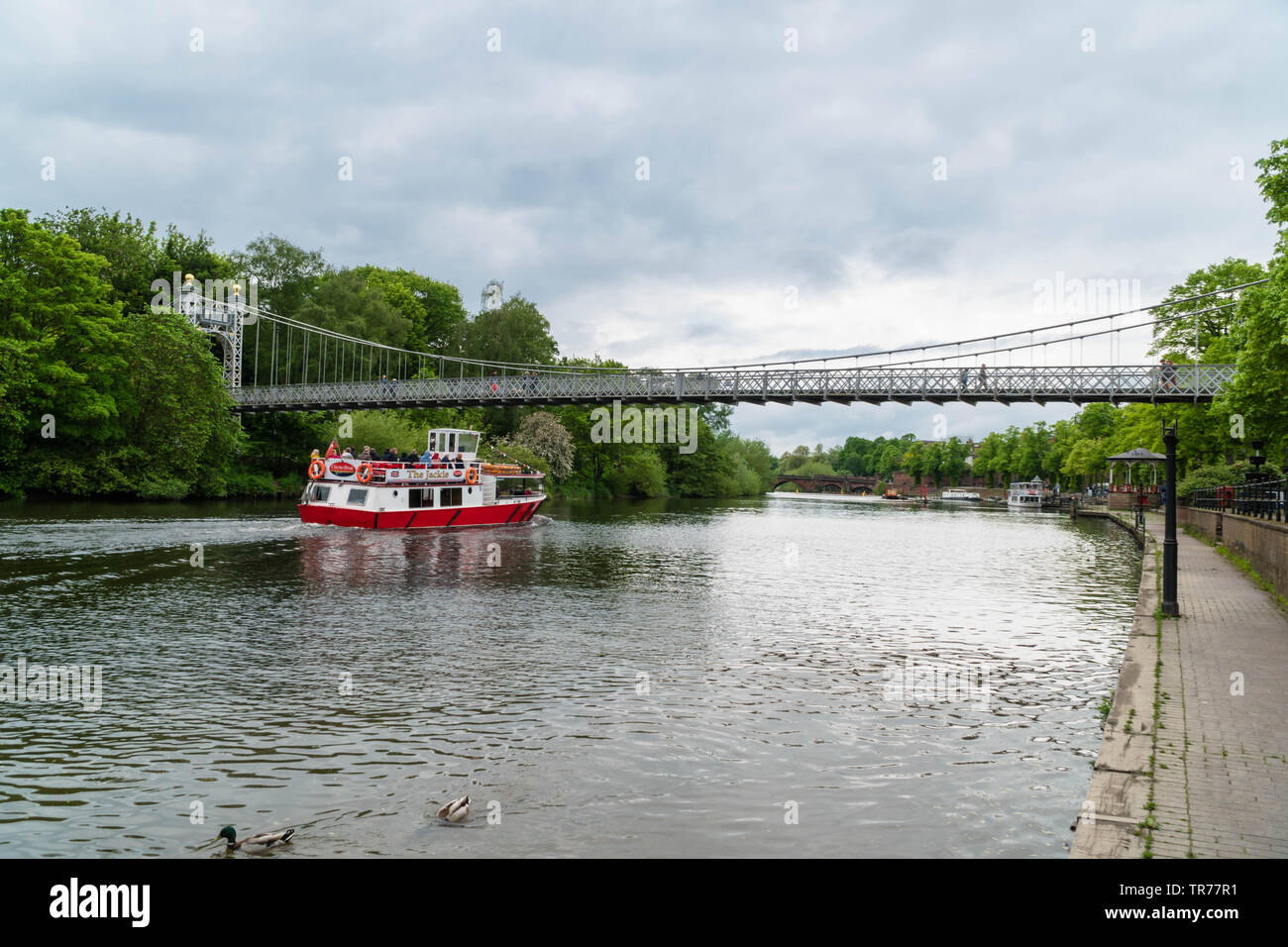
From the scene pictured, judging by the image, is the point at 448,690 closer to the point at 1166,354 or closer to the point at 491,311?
the point at 1166,354

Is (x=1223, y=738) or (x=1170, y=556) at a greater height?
(x=1170, y=556)

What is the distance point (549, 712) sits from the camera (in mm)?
10672

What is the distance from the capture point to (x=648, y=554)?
107 ft

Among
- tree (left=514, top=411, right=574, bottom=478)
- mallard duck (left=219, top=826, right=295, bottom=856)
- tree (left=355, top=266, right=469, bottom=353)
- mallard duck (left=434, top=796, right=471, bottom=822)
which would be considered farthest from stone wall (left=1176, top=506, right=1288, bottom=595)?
tree (left=355, top=266, right=469, bottom=353)

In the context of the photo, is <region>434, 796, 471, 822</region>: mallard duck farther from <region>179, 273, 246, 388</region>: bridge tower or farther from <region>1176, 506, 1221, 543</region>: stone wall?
<region>179, 273, 246, 388</region>: bridge tower

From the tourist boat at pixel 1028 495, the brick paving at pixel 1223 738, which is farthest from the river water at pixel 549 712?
the tourist boat at pixel 1028 495

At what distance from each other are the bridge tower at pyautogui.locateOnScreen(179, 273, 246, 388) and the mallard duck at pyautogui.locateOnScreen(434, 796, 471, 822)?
67988mm

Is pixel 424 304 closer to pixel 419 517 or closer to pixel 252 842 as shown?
pixel 419 517

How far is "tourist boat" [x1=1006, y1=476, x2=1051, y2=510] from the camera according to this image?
104 m

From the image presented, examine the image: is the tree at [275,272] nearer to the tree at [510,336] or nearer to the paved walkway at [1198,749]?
the tree at [510,336]

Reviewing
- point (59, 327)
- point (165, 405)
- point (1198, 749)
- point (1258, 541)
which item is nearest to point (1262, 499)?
point (1258, 541)

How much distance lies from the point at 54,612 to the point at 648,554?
19213 mm

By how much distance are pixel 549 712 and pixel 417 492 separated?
33.9 metres
